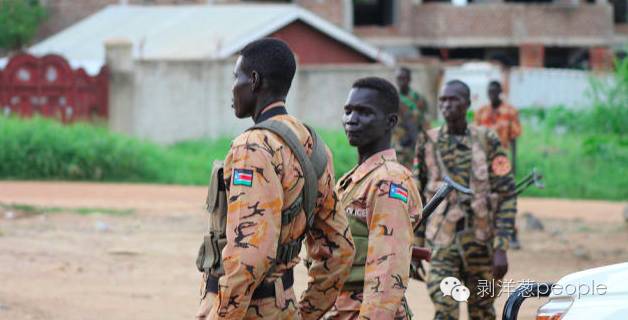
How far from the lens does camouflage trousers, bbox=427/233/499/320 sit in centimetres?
695

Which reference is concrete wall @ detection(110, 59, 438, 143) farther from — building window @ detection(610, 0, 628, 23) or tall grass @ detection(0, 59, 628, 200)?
building window @ detection(610, 0, 628, 23)

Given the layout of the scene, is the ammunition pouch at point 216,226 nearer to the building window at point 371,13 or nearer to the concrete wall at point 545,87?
the concrete wall at point 545,87

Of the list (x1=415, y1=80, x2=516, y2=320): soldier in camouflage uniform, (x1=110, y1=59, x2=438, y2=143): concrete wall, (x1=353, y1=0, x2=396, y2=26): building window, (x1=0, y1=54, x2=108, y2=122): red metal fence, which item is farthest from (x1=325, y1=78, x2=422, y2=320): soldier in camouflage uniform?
(x1=353, y1=0, x2=396, y2=26): building window

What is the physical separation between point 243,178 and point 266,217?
0.15 meters

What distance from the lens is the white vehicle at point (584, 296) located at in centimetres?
375

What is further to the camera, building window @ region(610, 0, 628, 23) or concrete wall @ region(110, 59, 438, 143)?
building window @ region(610, 0, 628, 23)

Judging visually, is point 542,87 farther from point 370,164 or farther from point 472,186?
point 370,164

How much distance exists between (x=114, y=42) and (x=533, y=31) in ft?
45.0

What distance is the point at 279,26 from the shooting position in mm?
26953

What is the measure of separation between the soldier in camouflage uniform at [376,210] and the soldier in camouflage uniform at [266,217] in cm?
14

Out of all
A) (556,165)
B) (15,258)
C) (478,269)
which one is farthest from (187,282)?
(556,165)

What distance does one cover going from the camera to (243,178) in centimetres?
393

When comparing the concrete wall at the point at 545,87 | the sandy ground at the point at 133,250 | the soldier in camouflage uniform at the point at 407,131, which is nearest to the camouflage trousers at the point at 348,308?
the sandy ground at the point at 133,250

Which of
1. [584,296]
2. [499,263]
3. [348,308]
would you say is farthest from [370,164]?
[499,263]
